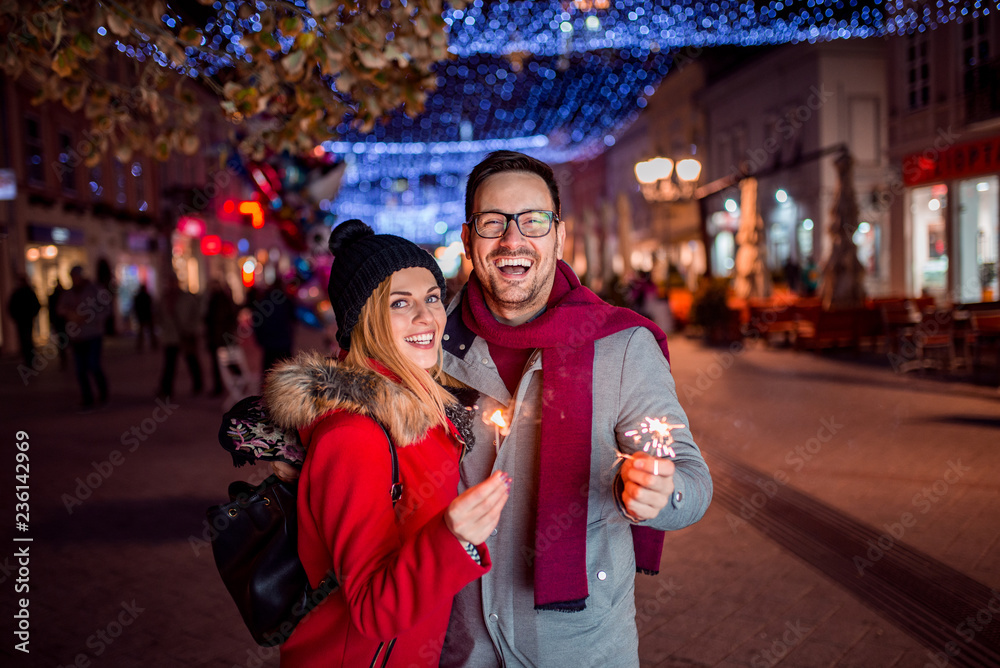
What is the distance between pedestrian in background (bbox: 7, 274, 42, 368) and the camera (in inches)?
625

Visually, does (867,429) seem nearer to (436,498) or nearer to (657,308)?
(436,498)

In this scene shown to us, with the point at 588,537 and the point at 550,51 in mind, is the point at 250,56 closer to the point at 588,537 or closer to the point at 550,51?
the point at 588,537

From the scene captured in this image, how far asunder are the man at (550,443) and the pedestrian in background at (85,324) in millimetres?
10479

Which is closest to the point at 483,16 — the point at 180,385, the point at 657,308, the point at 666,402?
the point at 657,308

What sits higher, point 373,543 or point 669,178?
point 669,178

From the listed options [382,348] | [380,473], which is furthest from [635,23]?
[380,473]

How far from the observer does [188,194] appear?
86.6ft

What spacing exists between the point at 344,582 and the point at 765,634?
3076 mm

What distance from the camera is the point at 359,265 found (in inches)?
77.4

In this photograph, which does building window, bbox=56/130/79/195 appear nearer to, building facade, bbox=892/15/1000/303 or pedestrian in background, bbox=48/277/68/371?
pedestrian in background, bbox=48/277/68/371

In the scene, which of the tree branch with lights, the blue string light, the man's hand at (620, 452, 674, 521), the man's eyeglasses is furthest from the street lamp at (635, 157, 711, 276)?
the man's hand at (620, 452, 674, 521)

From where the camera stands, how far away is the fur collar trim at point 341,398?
1700 mm

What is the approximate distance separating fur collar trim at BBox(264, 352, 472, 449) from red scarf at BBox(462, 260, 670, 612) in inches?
14.0

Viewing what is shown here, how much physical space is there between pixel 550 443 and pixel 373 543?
0.57 m
